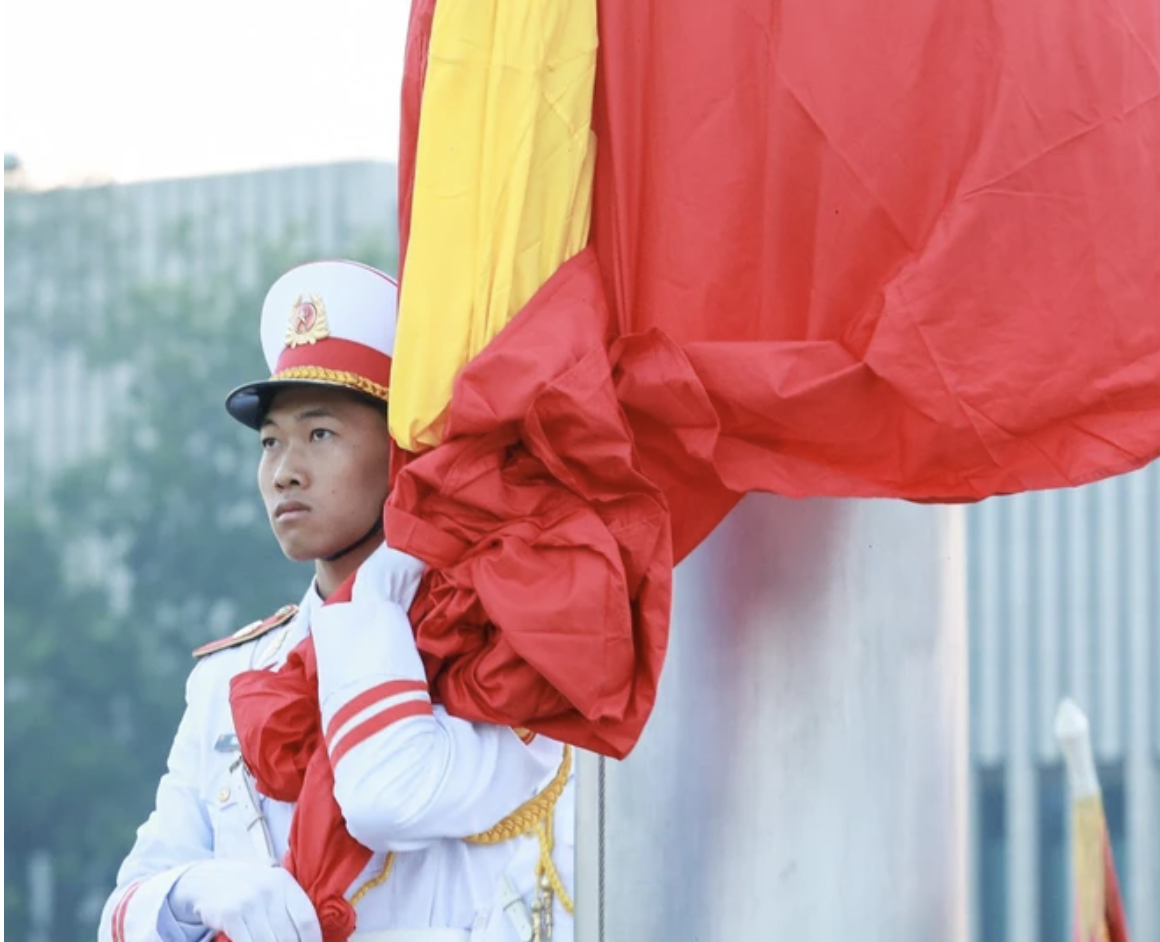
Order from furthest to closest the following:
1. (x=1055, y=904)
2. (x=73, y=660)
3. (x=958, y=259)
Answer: (x=73, y=660) → (x=1055, y=904) → (x=958, y=259)

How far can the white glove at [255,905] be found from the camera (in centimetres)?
208

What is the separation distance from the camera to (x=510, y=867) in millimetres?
2291

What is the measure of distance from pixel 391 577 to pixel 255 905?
0.36 meters

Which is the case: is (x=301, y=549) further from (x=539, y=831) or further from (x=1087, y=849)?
(x=1087, y=849)

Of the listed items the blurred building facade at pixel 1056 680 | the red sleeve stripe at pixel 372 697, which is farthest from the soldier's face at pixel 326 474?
the blurred building facade at pixel 1056 680

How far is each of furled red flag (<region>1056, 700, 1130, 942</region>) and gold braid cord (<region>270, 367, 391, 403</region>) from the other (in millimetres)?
887

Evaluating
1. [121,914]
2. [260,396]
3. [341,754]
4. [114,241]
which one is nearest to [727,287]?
[341,754]

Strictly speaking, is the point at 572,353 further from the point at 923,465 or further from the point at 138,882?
the point at 138,882

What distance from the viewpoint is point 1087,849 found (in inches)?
87.0

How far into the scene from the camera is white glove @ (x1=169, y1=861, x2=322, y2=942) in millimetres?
2084

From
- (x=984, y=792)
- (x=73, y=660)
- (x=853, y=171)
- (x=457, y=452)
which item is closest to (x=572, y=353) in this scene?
(x=457, y=452)

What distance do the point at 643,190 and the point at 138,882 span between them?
3.30ft

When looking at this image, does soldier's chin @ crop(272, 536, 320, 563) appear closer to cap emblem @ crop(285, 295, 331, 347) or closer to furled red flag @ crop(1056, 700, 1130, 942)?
cap emblem @ crop(285, 295, 331, 347)

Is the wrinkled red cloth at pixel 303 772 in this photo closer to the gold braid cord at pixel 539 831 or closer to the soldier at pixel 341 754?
the soldier at pixel 341 754
